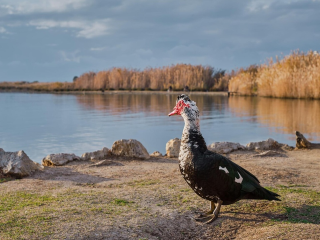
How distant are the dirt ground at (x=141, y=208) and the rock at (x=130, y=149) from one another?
4.29 feet

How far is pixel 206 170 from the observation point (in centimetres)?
451

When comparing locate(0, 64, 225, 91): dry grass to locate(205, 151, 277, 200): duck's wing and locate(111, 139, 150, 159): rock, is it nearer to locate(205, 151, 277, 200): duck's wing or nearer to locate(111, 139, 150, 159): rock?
locate(111, 139, 150, 159): rock

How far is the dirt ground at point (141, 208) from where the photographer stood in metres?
4.36

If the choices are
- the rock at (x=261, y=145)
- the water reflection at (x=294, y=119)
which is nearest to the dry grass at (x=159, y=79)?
the water reflection at (x=294, y=119)

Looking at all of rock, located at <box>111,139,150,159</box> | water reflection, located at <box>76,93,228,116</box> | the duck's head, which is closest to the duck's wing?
the duck's head

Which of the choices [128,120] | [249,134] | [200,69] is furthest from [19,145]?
[200,69]

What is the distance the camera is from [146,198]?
5.56 metres

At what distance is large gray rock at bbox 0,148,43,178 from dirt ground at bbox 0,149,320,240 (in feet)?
0.64

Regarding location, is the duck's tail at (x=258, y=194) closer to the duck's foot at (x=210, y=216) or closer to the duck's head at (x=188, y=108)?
the duck's foot at (x=210, y=216)

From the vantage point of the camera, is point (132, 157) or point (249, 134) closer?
point (132, 157)

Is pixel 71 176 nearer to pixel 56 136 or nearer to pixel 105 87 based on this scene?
pixel 56 136

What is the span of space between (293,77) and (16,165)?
73.9ft

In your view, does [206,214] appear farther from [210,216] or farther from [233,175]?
[233,175]

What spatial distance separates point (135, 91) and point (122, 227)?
123 ft
